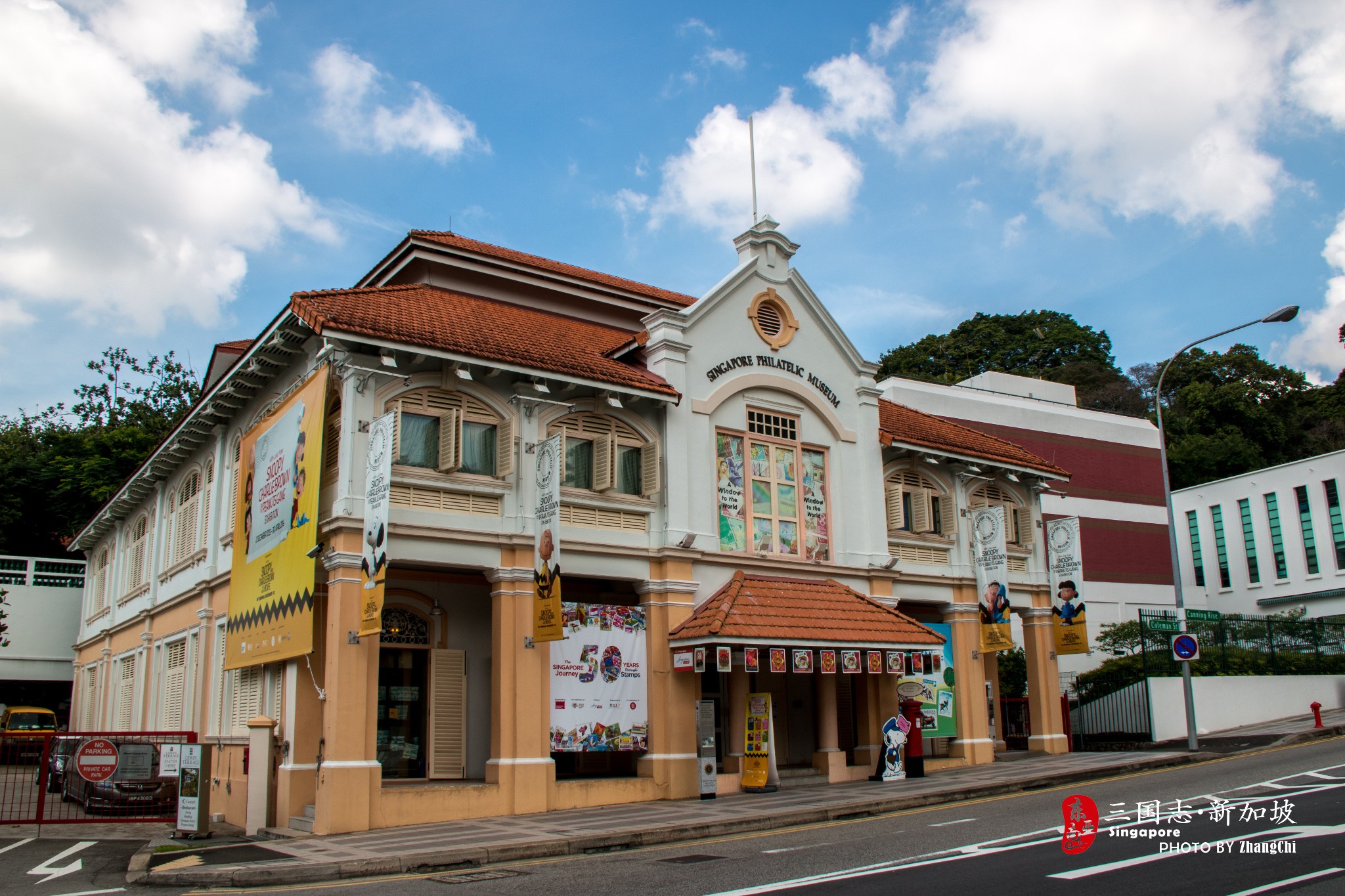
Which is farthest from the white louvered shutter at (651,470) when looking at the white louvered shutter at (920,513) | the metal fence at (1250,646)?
the metal fence at (1250,646)

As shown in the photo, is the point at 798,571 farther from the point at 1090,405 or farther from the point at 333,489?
the point at 1090,405

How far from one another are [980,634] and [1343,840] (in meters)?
14.2

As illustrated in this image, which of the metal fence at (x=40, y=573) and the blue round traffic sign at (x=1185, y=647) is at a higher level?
the metal fence at (x=40, y=573)

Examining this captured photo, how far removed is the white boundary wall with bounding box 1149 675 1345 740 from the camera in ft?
86.2

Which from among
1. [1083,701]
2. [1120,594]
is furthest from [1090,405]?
[1083,701]

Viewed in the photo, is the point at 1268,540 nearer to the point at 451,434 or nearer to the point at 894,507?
the point at 894,507

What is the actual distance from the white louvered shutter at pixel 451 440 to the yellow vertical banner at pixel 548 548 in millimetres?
1295

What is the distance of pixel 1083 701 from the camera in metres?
28.5

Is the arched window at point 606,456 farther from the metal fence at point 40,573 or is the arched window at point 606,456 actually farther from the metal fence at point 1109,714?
the metal fence at point 40,573

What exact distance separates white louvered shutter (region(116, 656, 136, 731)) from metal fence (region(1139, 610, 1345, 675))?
25.3 metres

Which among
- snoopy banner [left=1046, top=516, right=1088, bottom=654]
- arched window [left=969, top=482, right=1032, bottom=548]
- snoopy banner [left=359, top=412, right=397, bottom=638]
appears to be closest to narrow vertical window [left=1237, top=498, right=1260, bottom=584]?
arched window [left=969, top=482, right=1032, bottom=548]

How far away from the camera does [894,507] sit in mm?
23734

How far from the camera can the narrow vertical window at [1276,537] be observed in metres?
47.8

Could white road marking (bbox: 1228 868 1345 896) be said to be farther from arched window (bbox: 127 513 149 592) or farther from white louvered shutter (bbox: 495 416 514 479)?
arched window (bbox: 127 513 149 592)
